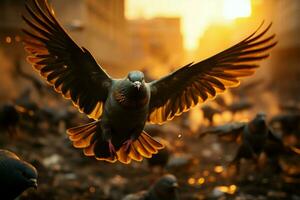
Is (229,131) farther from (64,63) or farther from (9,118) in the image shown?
(9,118)

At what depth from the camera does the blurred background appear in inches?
284

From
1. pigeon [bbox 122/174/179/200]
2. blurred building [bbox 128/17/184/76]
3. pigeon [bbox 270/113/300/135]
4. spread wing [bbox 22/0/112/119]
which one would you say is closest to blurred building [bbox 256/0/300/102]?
pigeon [bbox 270/113/300/135]

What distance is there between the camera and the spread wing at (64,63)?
164 inches

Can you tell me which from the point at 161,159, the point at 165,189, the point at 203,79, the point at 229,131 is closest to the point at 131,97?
the point at 203,79

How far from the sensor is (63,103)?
15.7 meters

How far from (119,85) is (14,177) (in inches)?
53.1

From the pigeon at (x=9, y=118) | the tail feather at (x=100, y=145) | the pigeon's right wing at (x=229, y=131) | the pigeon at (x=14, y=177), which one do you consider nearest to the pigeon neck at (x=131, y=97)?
the tail feather at (x=100, y=145)

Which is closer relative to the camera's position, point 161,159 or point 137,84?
point 137,84

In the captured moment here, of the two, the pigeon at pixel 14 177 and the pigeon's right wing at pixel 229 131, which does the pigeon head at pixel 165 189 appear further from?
the pigeon at pixel 14 177

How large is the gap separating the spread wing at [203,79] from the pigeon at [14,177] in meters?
1.70

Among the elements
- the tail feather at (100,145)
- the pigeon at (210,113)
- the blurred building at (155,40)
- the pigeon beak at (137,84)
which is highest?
the blurred building at (155,40)

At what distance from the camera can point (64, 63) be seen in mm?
4422

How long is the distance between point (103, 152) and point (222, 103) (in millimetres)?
9366

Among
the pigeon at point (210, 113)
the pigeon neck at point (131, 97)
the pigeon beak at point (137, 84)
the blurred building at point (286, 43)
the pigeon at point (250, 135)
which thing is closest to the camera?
the pigeon beak at point (137, 84)
